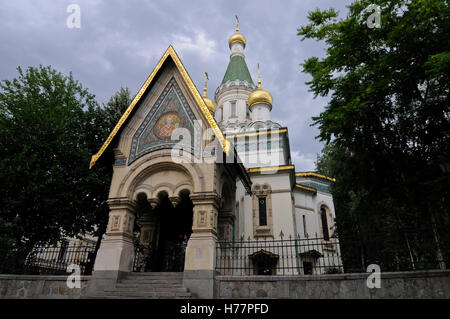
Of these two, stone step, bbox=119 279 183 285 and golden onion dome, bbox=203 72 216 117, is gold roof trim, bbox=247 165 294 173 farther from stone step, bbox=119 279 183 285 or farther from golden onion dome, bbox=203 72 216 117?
stone step, bbox=119 279 183 285

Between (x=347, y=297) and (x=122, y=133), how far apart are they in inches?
350

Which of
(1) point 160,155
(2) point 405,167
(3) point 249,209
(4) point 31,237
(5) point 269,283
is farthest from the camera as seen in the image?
(3) point 249,209

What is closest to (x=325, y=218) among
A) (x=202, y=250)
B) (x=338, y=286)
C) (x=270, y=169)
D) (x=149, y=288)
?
(x=270, y=169)

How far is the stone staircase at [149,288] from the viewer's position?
7.56 meters

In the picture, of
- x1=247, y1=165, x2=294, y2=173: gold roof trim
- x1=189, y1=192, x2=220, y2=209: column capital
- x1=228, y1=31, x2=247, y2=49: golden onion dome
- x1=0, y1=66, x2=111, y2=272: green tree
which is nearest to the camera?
x1=189, y1=192, x2=220, y2=209: column capital

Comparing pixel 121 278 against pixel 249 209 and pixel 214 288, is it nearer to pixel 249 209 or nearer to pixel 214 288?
pixel 214 288

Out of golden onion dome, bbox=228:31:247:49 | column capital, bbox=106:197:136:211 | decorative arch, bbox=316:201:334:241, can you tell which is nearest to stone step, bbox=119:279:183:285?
column capital, bbox=106:197:136:211

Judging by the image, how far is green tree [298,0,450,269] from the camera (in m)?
7.17

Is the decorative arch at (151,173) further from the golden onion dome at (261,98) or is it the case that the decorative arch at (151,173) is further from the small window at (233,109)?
the small window at (233,109)

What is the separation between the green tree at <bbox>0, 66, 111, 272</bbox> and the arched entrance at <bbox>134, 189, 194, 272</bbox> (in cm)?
299

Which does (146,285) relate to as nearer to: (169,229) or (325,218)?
(169,229)

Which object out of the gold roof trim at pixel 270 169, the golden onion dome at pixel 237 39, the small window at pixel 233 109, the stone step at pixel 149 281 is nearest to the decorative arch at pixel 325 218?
the gold roof trim at pixel 270 169

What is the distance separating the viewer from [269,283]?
7.61 metres
